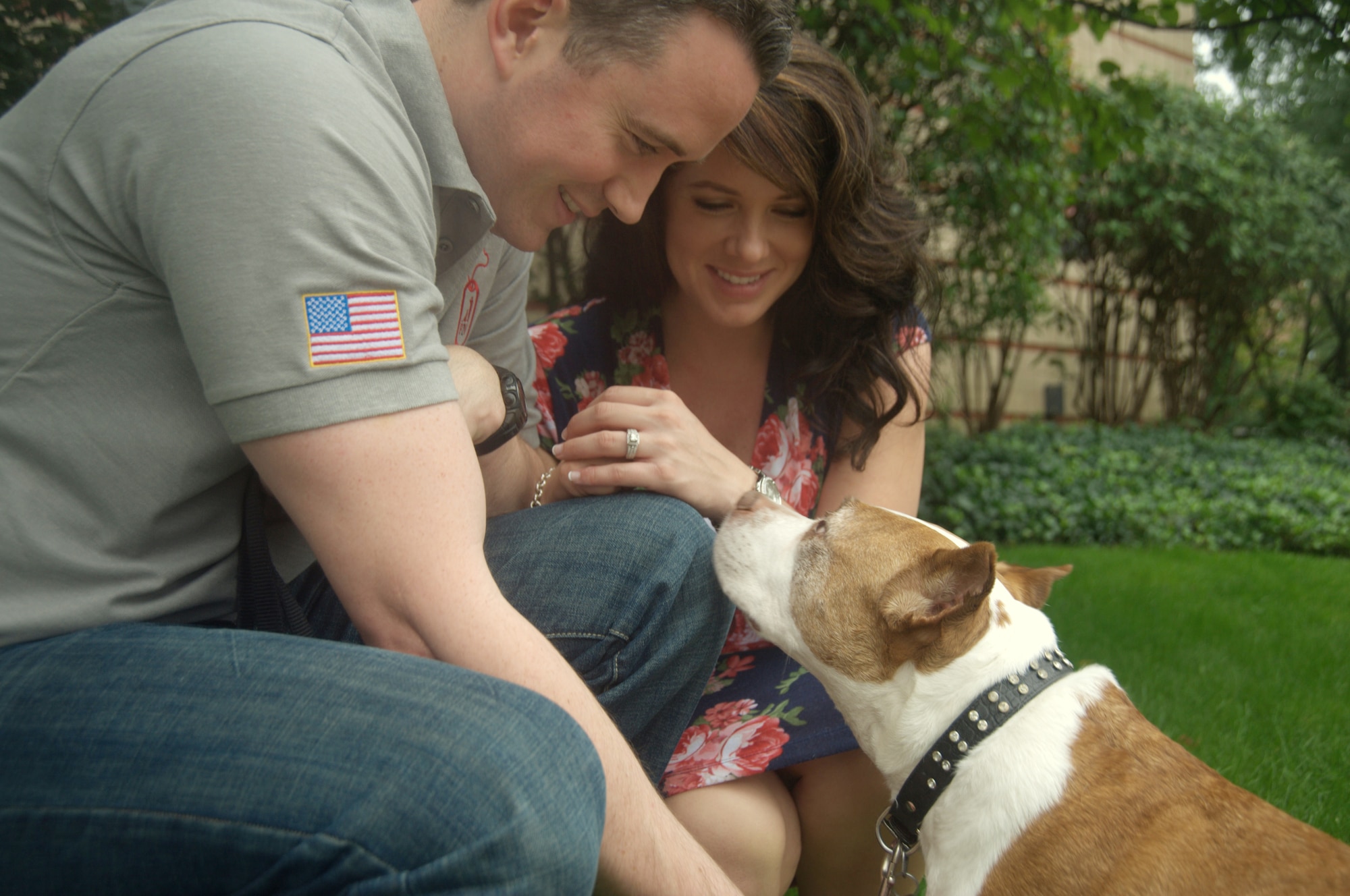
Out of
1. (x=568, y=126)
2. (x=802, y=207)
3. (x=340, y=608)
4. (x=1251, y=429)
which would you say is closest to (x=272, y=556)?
(x=340, y=608)

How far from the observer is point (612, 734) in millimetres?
1302

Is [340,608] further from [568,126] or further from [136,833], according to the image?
[568,126]

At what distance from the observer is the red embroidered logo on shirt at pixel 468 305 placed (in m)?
1.99

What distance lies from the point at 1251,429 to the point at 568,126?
11.5m

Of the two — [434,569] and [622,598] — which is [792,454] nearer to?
[622,598]

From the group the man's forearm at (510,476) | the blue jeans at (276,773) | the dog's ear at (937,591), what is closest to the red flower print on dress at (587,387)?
the man's forearm at (510,476)

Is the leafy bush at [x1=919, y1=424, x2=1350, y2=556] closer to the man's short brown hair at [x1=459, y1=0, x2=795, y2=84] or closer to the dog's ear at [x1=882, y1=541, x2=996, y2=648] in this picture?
the dog's ear at [x1=882, y1=541, x2=996, y2=648]

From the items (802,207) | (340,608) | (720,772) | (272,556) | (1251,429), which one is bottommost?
(1251,429)

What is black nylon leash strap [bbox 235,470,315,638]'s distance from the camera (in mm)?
1401

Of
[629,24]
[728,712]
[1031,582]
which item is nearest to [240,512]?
[629,24]

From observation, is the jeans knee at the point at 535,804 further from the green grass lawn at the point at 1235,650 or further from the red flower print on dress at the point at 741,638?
the green grass lawn at the point at 1235,650

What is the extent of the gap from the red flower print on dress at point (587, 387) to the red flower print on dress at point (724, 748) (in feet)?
3.15

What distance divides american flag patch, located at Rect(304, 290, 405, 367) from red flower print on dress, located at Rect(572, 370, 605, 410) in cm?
145

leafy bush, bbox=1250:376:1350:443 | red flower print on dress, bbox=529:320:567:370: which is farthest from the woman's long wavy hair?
leafy bush, bbox=1250:376:1350:443
